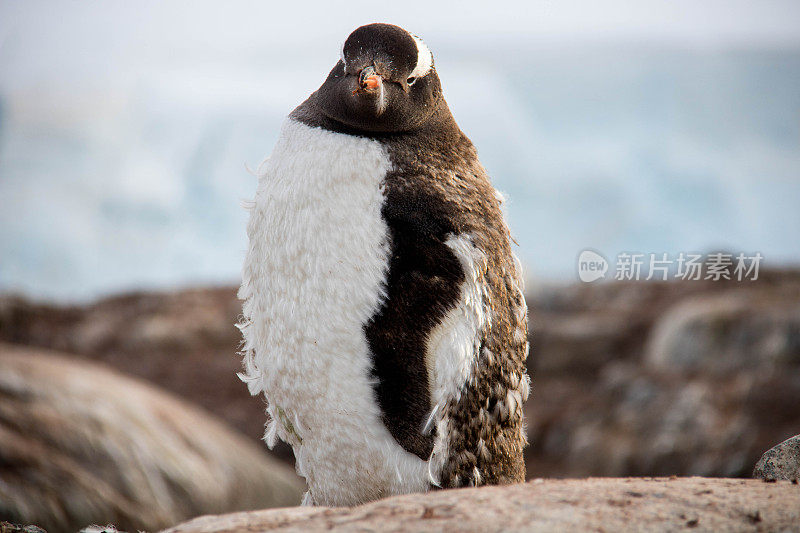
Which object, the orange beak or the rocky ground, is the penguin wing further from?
the rocky ground

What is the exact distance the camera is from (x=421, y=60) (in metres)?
2.51

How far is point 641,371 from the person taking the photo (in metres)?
8.35

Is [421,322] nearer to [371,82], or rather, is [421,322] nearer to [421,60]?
[371,82]

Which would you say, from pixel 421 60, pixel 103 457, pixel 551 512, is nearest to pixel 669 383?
pixel 103 457

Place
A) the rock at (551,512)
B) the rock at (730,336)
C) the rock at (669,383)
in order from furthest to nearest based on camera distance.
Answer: the rock at (730,336)
the rock at (669,383)
the rock at (551,512)

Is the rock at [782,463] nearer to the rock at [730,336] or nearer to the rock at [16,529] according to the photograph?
the rock at [16,529]

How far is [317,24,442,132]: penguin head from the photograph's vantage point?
94.7 inches

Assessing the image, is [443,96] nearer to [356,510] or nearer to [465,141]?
[465,141]

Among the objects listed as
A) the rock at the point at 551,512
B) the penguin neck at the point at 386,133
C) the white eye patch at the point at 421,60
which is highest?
the white eye patch at the point at 421,60

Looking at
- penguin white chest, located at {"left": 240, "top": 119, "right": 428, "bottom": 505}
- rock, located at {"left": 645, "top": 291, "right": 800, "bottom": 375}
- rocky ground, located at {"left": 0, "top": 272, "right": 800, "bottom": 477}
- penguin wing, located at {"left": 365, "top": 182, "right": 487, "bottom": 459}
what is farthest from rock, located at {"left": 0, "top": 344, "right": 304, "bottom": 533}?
rock, located at {"left": 645, "top": 291, "right": 800, "bottom": 375}

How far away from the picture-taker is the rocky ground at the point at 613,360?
7.07 metres

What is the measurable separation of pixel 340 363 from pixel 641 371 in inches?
262

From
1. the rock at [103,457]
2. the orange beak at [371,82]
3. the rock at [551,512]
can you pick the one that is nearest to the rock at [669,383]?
the rock at [103,457]

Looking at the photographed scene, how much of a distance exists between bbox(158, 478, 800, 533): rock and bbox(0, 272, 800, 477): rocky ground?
194 inches
